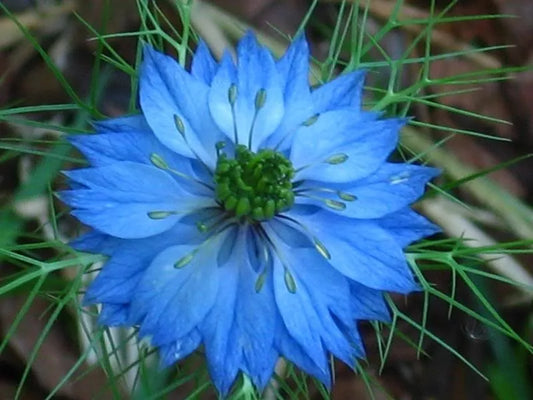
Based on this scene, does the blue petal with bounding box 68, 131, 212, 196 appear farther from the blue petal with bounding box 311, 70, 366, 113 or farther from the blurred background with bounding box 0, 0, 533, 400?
the blurred background with bounding box 0, 0, 533, 400

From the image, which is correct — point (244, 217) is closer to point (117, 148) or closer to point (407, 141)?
point (117, 148)

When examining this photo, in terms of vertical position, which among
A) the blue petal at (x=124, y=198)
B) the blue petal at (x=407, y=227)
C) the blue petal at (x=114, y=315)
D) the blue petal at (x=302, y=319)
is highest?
the blue petal at (x=124, y=198)

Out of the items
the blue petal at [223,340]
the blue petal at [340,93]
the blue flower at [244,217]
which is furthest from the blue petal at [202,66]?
the blue petal at [223,340]

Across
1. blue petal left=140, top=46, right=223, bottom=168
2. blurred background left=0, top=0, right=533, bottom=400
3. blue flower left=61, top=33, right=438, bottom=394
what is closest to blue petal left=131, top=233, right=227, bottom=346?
blue flower left=61, top=33, right=438, bottom=394

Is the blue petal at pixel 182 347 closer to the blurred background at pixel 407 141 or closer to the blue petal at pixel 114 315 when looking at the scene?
the blue petal at pixel 114 315

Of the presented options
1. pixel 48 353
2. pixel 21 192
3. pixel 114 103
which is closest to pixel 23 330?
pixel 48 353

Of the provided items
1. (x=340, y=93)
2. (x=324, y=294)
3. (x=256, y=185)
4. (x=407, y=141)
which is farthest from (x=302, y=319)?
(x=407, y=141)

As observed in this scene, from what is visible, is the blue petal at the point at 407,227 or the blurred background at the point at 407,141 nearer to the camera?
the blue petal at the point at 407,227

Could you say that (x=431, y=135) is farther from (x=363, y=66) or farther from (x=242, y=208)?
(x=242, y=208)
